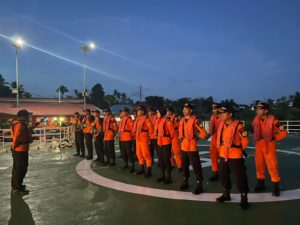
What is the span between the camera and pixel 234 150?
579 centimetres

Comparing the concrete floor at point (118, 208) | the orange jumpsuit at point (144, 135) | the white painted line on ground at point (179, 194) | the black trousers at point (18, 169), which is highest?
the orange jumpsuit at point (144, 135)

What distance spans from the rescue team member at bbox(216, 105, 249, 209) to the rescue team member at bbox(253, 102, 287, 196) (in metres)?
0.99

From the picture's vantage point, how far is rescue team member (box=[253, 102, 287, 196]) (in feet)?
21.1

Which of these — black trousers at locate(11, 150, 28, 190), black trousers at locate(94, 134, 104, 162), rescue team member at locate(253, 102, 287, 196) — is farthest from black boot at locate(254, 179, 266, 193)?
black trousers at locate(94, 134, 104, 162)

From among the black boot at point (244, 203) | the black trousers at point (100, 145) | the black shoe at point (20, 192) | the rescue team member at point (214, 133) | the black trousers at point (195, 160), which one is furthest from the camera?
the black trousers at point (100, 145)

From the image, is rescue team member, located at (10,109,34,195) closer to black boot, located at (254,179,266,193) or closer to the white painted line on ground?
the white painted line on ground

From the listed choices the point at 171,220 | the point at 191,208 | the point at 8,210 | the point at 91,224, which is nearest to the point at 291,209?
the point at 191,208

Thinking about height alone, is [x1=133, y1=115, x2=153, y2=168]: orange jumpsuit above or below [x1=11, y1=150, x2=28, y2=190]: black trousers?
above

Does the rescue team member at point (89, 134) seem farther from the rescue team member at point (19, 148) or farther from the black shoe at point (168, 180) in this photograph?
the black shoe at point (168, 180)

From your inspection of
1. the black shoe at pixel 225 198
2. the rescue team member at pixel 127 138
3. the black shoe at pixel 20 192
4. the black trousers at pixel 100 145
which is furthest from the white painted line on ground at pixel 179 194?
the black trousers at pixel 100 145

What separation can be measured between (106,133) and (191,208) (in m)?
5.47

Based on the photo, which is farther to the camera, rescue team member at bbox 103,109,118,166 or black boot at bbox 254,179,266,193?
rescue team member at bbox 103,109,118,166

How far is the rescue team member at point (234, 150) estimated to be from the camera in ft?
18.7

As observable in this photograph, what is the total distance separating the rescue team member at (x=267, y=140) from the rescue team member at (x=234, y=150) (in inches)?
39.0
